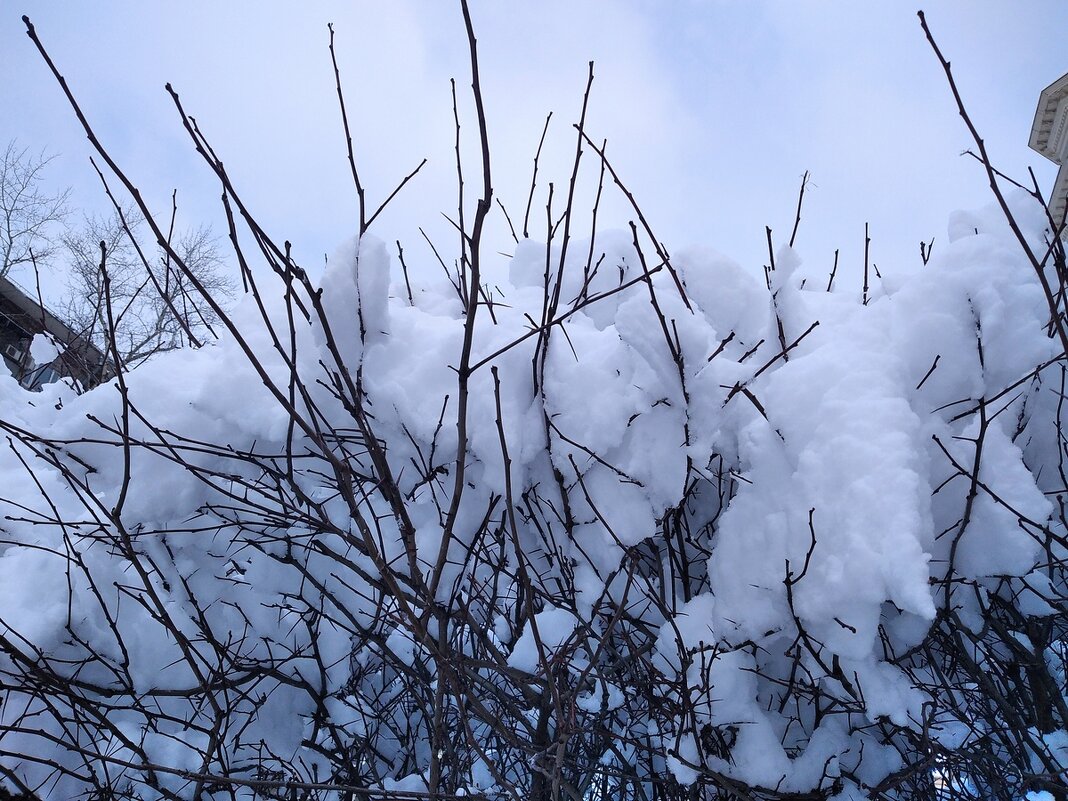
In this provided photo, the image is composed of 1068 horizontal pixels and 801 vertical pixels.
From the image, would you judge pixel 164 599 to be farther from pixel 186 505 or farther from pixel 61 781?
pixel 61 781

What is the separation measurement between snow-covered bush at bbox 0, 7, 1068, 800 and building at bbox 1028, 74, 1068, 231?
1744 cm

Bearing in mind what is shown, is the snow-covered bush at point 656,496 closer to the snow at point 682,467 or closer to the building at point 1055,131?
the snow at point 682,467

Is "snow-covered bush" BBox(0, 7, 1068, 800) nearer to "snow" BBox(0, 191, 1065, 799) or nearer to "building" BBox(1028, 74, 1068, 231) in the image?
"snow" BBox(0, 191, 1065, 799)

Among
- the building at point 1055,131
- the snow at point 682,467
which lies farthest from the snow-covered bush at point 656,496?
the building at point 1055,131

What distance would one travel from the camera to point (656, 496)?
1.47m

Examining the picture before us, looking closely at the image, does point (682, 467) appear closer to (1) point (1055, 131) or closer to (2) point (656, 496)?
(2) point (656, 496)

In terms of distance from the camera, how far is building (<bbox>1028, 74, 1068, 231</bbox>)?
1431 cm

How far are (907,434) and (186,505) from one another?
1.88 metres

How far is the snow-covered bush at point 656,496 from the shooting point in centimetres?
129

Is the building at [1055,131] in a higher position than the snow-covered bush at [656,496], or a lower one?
higher

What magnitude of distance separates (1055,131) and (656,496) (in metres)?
20.0

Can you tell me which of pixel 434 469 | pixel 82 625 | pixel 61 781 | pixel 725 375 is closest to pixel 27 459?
pixel 82 625

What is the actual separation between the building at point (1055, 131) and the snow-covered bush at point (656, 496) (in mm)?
17442

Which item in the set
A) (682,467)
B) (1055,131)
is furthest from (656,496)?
(1055,131)
